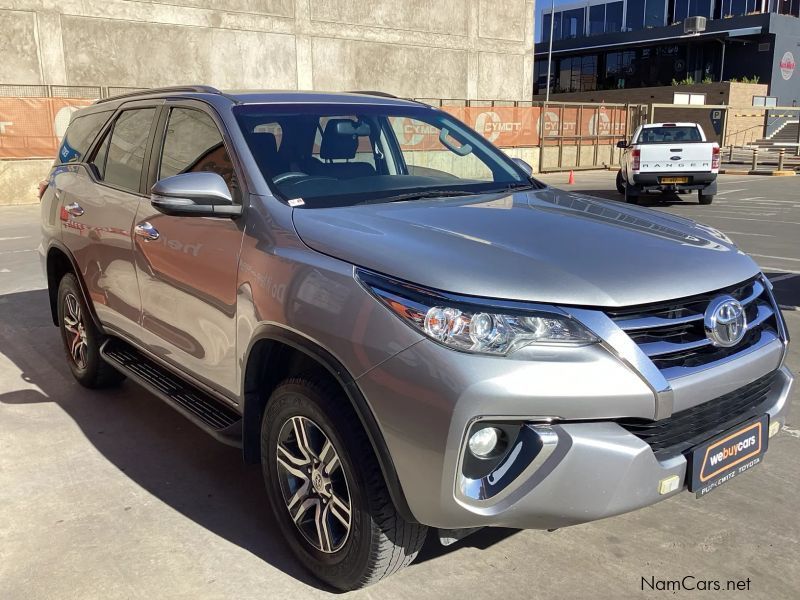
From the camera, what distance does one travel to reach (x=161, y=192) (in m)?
3.08

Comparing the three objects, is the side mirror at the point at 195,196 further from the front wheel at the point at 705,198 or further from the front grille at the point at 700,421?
the front wheel at the point at 705,198

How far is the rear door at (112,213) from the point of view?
13.3 feet

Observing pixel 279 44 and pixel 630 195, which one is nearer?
pixel 630 195

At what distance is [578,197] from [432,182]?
2.39 ft

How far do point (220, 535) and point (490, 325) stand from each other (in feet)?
5.57

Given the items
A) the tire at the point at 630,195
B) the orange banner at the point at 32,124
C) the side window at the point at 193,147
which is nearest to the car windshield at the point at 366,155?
the side window at the point at 193,147

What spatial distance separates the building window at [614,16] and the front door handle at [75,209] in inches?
2454

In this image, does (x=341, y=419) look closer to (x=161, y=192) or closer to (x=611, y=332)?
(x=611, y=332)

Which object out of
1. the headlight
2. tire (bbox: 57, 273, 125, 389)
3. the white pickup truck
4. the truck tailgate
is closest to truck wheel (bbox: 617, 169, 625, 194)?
the white pickup truck

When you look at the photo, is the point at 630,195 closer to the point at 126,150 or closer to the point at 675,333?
the point at 126,150

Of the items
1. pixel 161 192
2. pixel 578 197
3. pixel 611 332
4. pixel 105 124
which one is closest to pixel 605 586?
pixel 611 332

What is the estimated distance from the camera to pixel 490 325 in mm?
2285

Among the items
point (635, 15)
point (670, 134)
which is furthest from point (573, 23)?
point (670, 134)

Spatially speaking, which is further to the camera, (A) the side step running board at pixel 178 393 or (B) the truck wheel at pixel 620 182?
(B) the truck wheel at pixel 620 182
